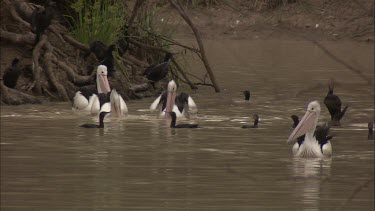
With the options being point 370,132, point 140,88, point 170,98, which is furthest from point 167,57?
point 370,132

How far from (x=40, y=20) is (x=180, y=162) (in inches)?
324

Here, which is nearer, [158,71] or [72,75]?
[72,75]

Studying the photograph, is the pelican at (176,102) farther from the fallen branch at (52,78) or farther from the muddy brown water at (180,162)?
the fallen branch at (52,78)

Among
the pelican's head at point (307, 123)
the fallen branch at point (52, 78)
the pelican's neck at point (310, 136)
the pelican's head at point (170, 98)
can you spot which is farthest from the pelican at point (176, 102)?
the pelican's neck at point (310, 136)

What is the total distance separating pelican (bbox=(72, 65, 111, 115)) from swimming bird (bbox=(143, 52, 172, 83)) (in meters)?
2.11

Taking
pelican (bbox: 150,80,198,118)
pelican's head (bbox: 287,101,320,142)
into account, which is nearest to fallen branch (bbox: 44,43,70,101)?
pelican (bbox: 150,80,198,118)

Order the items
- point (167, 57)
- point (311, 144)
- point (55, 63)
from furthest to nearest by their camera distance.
Answer: point (167, 57) → point (55, 63) → point (311, 144)

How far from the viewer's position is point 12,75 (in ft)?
63.9

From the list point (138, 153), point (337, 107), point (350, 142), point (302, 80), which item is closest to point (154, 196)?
point (138, 153)

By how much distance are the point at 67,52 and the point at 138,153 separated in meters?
8.70

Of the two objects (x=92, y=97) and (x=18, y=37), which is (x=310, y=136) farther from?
(x=18, y=37)

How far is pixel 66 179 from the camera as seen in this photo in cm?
1111

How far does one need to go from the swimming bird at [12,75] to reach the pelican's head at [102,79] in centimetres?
128

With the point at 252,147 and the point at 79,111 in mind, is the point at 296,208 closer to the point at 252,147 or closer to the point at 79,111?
the point at 252,147
